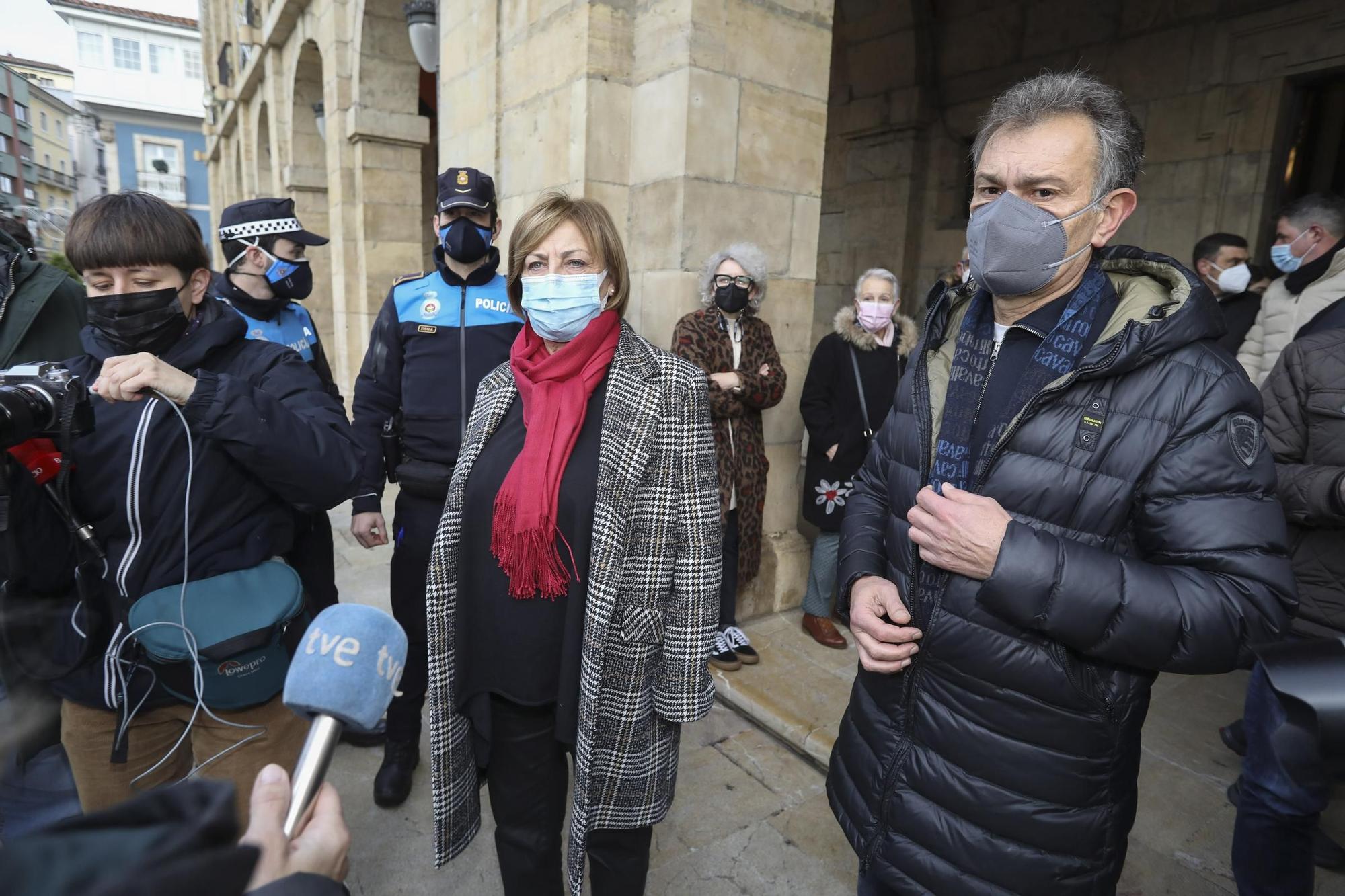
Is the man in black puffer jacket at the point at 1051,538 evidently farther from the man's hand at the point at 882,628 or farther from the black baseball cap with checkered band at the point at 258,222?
the black baseball cap with checkered band at the point at 258,222

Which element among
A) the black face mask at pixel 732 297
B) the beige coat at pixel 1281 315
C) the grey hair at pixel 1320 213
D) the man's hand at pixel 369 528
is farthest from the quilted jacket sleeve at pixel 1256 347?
the man's hand at pixel 369 528

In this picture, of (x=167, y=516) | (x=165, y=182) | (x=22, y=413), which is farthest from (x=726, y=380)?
(x=165, y=182)

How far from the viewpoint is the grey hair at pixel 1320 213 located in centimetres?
319

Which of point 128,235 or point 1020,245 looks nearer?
point 1020,245

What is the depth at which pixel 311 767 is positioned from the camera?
842 millimetres

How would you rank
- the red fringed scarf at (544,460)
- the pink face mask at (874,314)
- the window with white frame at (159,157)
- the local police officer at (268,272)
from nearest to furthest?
the red fringed scarf at (544,460), the local police officer at (268,272), the pink face mask at (874,314), the window with white frame at (159,157)

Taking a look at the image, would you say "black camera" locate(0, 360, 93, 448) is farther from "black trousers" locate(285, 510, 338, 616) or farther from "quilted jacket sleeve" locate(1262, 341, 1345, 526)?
"quilted jacket sleeve" locate(1262, 341, 1345, 526)

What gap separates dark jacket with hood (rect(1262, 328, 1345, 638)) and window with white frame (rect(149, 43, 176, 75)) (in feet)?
143

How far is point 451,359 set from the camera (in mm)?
2740

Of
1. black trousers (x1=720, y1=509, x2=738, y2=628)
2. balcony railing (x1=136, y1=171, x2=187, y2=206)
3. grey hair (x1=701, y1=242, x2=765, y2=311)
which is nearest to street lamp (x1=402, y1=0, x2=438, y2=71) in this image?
grey hair (x1=701, y1=242, x2=765, y2=311)

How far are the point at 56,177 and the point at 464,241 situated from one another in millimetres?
1415

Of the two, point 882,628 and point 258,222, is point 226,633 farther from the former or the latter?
point 258,222

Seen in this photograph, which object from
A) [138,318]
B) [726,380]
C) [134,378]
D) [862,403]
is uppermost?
[138,318]

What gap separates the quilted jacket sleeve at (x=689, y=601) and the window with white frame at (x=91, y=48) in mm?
39679
